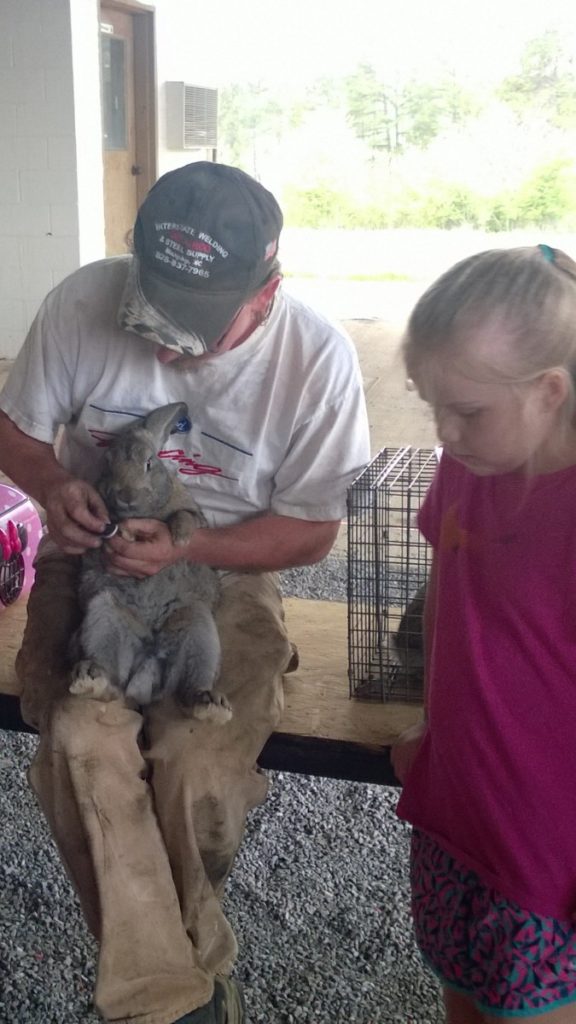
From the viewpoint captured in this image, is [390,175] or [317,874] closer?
[317,874]

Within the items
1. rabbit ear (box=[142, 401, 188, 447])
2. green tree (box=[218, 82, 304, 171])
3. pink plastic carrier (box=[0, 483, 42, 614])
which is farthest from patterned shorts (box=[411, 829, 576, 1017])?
green tree (box=[218, 82, 304, 171])

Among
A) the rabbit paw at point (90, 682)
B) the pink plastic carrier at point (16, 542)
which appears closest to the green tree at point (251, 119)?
the pink plastic carrier at point (16, 542)

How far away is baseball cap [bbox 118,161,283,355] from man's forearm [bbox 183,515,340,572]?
47 cm

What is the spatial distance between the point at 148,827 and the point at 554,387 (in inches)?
48.5

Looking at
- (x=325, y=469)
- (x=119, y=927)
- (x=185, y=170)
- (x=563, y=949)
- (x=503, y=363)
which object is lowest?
(x=119, y=927)

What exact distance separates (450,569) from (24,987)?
1.54m

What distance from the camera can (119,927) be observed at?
193cm

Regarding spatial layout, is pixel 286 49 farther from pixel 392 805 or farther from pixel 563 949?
pixel 563 949

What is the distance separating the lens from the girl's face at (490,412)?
1485mm

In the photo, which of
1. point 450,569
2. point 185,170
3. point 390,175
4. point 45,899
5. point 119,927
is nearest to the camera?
point 450,569

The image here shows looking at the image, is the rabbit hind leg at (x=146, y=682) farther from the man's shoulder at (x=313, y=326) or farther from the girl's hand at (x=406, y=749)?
the man's shoulder at (x=313, y=326)

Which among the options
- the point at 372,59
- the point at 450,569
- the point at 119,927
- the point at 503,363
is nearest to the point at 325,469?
the point at 450,569

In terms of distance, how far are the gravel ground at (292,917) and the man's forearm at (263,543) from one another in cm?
95

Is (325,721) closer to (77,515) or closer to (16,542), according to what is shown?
(77,515)
